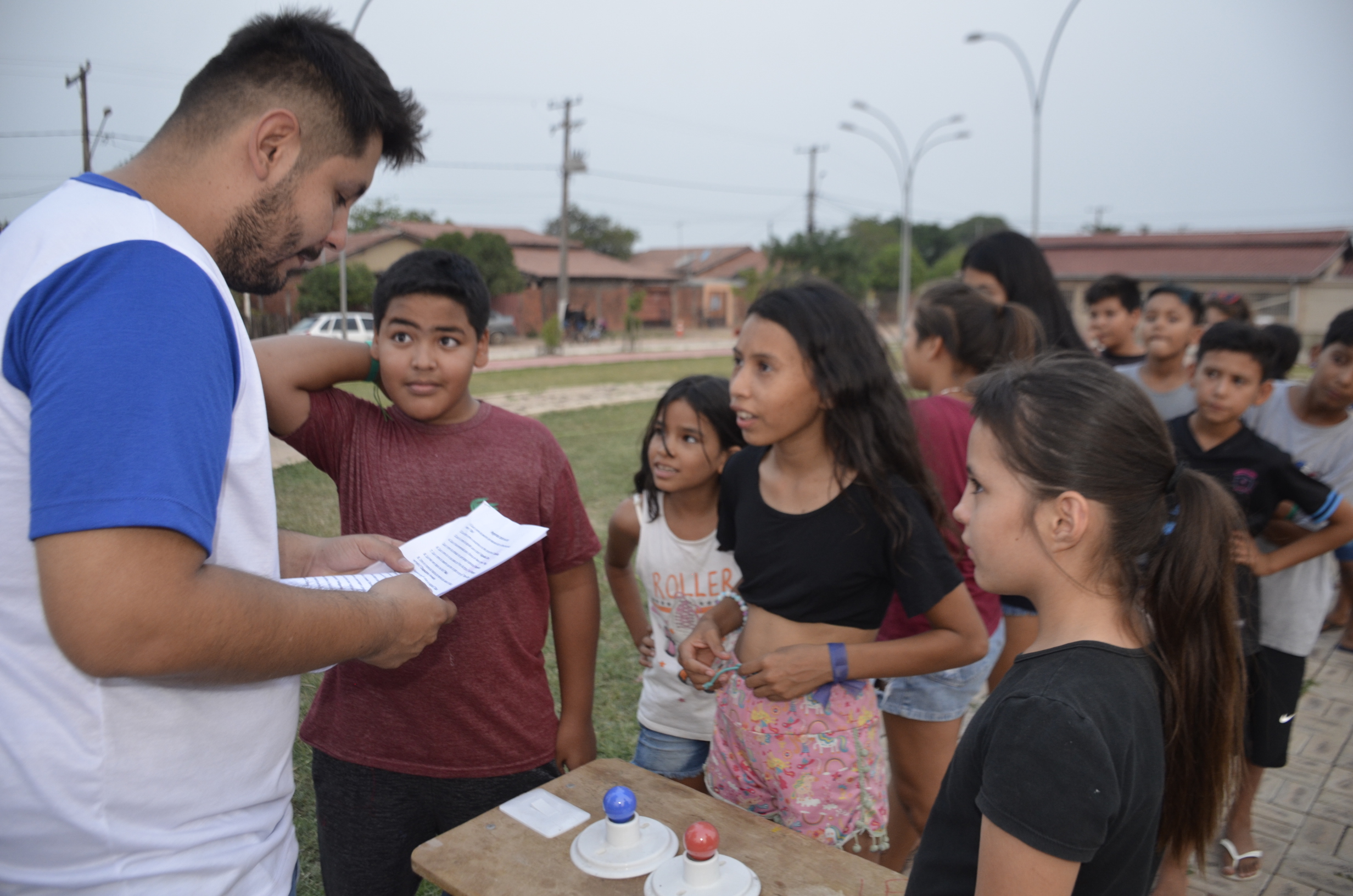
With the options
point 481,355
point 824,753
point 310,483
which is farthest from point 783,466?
point 310,483

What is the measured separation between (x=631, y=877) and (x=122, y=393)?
3.39 ft

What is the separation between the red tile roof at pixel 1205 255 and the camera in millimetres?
34125

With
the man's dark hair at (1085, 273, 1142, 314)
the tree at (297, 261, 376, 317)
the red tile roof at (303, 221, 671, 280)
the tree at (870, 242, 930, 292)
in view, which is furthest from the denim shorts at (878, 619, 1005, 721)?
the tree at (870, 242, 930, 292)

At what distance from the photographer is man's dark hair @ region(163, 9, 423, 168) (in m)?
1.30

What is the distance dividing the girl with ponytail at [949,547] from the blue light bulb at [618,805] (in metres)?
1.13

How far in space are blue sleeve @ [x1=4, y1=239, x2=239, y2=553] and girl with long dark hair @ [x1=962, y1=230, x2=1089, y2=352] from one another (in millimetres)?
2973

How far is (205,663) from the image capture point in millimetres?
1021

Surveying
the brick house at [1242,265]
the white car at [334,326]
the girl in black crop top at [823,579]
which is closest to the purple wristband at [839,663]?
the girl in black crop top at [823,579]

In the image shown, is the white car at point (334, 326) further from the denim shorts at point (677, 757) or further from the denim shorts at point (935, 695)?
the denim shorts at point (935, 695)

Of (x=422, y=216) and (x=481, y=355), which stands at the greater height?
(x=422, y=216)

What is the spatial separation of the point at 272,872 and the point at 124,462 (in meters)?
0.76

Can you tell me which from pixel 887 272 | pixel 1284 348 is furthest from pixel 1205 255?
pixel 1284 348

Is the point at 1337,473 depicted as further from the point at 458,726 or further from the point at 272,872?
the point at 272,872

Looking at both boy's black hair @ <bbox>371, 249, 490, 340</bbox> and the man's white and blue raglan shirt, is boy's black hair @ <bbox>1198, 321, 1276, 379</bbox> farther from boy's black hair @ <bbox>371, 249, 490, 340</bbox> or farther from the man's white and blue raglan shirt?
the man's white and blue raglan shirt
